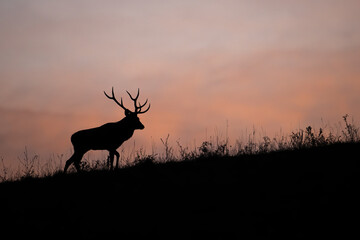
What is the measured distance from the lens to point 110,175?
11.0 m

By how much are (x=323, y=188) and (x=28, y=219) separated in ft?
16.5

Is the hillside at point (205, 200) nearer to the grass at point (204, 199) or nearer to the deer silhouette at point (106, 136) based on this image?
the grass at point (204, 199)

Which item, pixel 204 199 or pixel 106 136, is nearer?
pixel 204 199

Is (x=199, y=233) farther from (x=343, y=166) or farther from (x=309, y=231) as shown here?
(x=343, y=166)

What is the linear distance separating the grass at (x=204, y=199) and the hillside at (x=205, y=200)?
14 mm

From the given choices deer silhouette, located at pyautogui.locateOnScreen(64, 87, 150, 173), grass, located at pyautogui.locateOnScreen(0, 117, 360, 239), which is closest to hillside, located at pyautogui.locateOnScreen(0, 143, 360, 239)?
grass, located at pyautogui.locateOnScreen(0, 117, 360, 239)

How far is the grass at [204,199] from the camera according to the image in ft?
20.9

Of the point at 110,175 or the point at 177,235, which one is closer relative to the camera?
the point at 177,235

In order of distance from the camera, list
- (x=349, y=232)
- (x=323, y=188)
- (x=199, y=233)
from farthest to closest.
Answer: (x=323, y=188) → (x=199, y=233) → (x=349, y=232)

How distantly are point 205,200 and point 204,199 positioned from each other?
2.5 inches

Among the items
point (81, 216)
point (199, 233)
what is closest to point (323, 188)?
point (199, 233)

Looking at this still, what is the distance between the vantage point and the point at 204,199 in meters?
7.72

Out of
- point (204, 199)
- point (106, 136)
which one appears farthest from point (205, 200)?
point (106, 136)

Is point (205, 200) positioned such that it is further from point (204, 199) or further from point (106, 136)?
point (106, 136)
